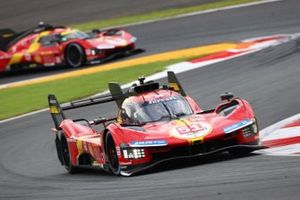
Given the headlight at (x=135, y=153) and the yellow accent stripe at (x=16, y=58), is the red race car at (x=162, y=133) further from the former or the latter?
the yellow accent stripe at (x=16, y=58)

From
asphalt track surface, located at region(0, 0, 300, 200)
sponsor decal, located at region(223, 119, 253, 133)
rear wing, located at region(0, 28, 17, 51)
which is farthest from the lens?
rear wing, located at region(0, 28, 17, 51)

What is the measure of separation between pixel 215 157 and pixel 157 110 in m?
1.01

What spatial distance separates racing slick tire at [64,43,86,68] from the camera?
27.3m

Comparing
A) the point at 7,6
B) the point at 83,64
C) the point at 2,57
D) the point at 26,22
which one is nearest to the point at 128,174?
the point at 83,64

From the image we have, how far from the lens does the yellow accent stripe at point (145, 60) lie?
24.0 m

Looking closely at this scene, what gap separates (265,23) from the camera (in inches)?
1061

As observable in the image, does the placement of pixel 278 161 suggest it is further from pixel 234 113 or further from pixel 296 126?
pixel 296 126

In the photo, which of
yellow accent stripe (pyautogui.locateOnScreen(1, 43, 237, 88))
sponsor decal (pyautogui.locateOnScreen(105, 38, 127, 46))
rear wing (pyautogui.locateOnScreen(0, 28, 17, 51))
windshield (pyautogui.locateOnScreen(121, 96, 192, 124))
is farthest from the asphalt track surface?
rear wing (pyautogui.locateOnScreen(0, 28, 17, 51))

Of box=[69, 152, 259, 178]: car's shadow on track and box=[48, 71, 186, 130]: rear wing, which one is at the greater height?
box=[48, 71, 186, 130]: rear wing

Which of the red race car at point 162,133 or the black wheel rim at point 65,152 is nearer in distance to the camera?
the red race car at point 162,133

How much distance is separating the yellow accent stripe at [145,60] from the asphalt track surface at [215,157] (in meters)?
1.29

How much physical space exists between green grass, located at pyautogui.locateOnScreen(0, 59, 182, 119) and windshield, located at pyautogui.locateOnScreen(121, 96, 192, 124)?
8161 mm

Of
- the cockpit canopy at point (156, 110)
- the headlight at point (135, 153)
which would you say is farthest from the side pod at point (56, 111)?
the headlight at point (135, 153)

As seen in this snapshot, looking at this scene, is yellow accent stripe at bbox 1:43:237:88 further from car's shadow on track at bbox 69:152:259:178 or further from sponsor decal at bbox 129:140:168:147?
sponsor decal at bbox 129:140:168:147
